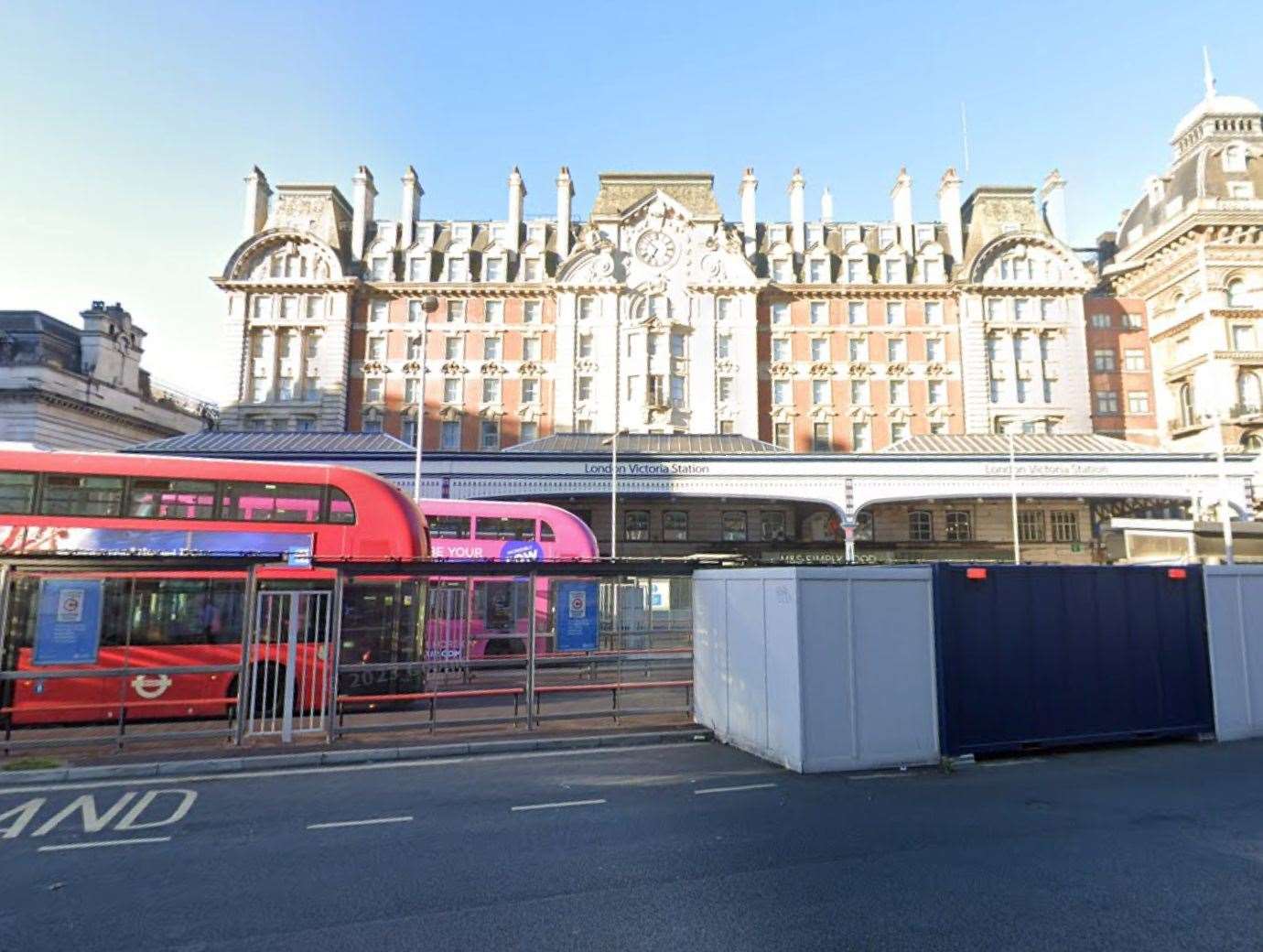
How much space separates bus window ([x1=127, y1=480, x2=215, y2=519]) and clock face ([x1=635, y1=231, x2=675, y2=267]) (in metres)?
36.7

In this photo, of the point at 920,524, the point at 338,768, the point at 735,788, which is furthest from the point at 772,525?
the point at 338,768

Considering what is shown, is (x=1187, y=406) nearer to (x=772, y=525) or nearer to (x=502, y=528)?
(x=772, y=525)

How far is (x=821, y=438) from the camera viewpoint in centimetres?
4597

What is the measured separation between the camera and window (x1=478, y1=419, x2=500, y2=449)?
45406 mm

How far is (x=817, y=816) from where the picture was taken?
7609 mm

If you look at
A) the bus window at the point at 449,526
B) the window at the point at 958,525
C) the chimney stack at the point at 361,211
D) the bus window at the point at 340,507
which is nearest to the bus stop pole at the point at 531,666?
the bus window at the point at 340,507

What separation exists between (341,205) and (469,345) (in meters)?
14.6

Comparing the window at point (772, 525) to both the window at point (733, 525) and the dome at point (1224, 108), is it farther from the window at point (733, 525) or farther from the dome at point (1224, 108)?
the dome at point (1224, 108)

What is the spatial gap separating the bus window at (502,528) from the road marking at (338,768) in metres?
10.6

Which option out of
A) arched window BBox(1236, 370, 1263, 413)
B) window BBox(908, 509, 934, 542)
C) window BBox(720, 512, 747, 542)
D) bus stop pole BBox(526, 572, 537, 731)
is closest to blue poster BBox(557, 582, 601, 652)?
bus stop pole BBox(526, 572, 537, 731)

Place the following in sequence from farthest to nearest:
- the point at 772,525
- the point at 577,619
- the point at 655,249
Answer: the point at 655,249 < the point at 772,525 < the point at 577,619

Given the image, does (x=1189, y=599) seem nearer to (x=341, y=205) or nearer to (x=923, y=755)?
(x=923, y=755)

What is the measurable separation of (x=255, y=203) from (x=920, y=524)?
47.0 metres

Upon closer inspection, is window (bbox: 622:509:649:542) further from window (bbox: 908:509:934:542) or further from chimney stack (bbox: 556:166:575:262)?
chimney stack (bbox: 556:166:575:262)
